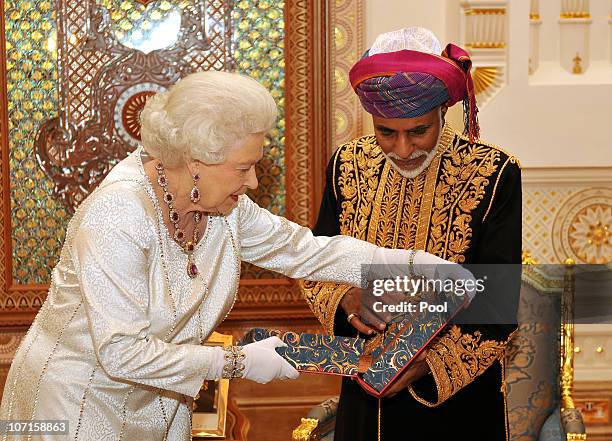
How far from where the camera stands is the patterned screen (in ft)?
14.8

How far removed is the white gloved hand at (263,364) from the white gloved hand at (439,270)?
1.69ft

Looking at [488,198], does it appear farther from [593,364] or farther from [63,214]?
[63,214]

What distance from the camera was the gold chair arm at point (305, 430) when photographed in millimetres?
3145

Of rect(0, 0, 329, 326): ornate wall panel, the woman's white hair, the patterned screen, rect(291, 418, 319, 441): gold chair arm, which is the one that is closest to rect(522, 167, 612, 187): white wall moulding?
rect(0, 0, 329, 326): ornate wall panel

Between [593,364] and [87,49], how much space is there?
2941 mm

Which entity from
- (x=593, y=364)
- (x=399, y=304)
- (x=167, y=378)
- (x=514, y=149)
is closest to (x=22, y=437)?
(x=167, y=378)

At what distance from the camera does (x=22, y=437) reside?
7.72ft

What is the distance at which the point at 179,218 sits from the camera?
92.7 inches

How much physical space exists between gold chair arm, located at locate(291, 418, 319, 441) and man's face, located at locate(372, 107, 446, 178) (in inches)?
40.0

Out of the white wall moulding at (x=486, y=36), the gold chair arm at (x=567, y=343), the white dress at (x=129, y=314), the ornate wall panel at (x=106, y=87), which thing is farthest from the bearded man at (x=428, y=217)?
the ornate wall panel at (x=106, y=87)

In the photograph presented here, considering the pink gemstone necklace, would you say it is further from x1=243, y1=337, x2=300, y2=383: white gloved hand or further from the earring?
x1=243, y1=337, x2=300, y2=383: white gloved hand

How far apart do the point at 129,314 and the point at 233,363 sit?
0.29 metres

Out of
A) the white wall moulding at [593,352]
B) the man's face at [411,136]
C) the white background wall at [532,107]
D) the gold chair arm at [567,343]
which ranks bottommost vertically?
the white wall moulding at [593,352]

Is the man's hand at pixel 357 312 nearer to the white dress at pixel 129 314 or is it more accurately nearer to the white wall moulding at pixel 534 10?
the white dress at pixel 129 314
